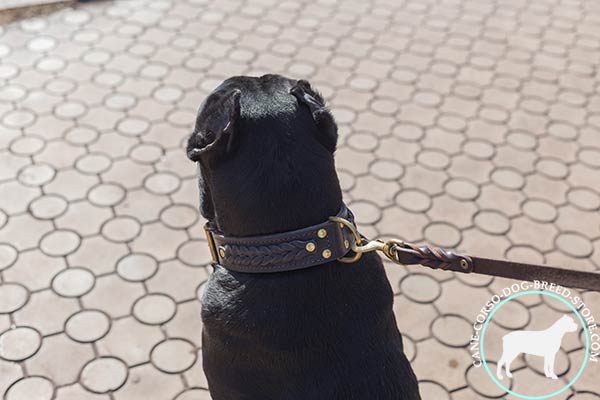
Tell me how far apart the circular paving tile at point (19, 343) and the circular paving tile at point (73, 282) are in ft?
1.00

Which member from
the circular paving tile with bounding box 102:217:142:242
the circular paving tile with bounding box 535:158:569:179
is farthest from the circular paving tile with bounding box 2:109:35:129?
the circular paving tile with bounding box 535:158:569:179

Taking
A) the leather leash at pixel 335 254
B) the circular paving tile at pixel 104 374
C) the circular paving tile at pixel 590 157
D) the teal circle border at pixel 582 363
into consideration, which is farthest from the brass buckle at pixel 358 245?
the circular paving tile at pixel 590 157

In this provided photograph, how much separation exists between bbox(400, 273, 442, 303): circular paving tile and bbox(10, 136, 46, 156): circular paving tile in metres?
2.82

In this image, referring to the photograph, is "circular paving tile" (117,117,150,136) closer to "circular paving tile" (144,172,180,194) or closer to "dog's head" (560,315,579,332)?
"circular paving tile" (144,172,180,194)

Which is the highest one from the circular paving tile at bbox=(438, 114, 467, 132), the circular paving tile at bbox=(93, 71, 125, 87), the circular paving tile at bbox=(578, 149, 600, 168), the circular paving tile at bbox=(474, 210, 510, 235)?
Result: the circular paving tile at bbox=(93, 71, 125, 87)

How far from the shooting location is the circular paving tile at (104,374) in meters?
3.41

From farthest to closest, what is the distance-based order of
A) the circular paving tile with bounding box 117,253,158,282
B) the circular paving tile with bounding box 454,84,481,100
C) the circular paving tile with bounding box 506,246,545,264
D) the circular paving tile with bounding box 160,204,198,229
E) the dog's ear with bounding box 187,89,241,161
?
the circular paving tile with bounding box 454,84,481,100 < the circular paving tile with bounding box 160,204,198,229 < the circular paving tile with bounding box 506,246,545,264 < the circular paving tile with bounding box 117,253,158,282 < the dog's ear with bounding box 187,89,241,161

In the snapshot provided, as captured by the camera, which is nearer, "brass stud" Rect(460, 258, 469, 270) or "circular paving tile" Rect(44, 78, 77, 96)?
"brass stud" Rect(460, 258, 469, 270)

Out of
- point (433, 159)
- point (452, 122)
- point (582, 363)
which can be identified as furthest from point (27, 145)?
point (582, 363)

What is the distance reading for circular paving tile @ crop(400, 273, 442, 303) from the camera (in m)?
3.95

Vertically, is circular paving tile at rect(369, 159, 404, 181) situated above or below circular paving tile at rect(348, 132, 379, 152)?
below

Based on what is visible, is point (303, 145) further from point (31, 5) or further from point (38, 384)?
point (31, 5)

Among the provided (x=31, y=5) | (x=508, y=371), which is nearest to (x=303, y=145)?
(x=508, y=371)

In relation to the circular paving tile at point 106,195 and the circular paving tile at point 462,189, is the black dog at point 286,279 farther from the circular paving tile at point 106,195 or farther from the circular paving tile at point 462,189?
the circular paving tile at point 462,189
